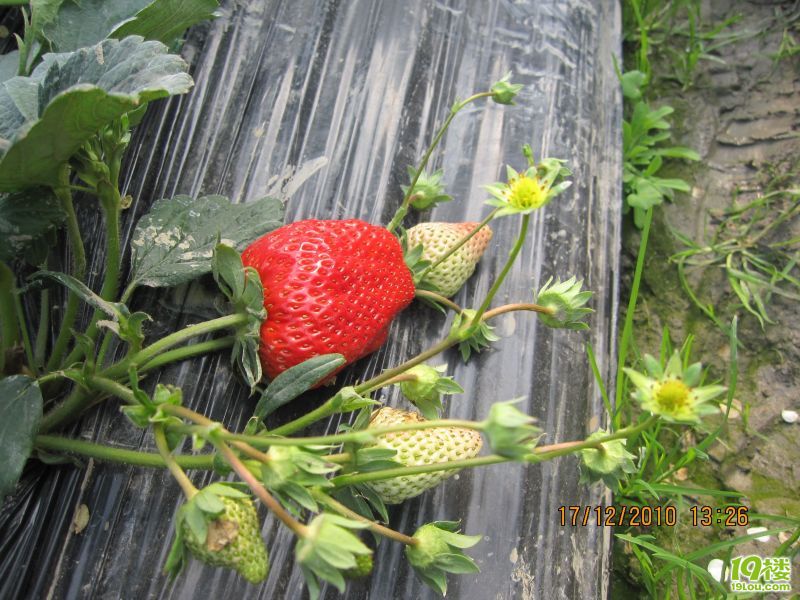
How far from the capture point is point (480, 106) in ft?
3.31

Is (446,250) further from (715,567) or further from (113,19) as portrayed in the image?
(715,567)

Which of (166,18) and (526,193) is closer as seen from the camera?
(526,193)

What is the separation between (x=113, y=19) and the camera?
0.75 m

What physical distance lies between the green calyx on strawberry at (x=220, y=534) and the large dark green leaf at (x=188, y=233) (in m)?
0.26

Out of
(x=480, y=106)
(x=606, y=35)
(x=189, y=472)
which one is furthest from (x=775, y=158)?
(x=189, y=472)

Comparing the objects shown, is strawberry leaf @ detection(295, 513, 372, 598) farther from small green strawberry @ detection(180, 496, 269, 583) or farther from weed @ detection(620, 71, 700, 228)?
weed @ detection(620, 71, 700, 228)

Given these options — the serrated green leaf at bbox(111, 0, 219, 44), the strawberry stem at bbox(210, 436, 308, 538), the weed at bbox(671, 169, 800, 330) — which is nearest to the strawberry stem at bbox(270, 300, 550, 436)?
the strawberry stem at bbox(210, 436, 308, 538)

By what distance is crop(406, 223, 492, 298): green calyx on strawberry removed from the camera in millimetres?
817

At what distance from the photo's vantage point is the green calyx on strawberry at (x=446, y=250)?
32.2 inches

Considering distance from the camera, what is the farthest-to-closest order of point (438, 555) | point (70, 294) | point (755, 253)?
point (755, 253)
point (70, 294)
point (438, 555)

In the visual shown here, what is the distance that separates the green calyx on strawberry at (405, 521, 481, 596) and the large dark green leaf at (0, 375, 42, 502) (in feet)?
1.15

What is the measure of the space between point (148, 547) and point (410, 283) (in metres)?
0.37

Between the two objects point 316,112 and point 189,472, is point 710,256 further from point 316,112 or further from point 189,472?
point 189,472

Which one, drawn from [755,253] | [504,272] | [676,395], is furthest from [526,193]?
[755,253]
